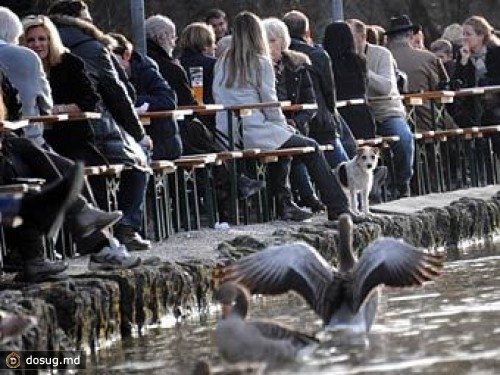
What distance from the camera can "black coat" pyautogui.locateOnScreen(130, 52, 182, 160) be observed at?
62.7ft

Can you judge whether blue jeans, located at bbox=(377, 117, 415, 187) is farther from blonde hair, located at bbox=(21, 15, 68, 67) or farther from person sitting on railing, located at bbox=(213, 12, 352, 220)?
blonde hair, located at bbox=(21, 15, 68, 67)

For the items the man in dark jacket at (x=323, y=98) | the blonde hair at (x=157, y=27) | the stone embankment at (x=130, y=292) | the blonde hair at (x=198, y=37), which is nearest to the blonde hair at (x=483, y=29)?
the man in dark jacket at (x=323, y=98)

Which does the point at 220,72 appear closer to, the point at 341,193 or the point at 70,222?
the point at 341,193

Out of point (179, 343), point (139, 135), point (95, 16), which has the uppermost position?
point (95, 16)

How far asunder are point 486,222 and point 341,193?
→ 2.19 metres

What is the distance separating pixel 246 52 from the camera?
20.0m

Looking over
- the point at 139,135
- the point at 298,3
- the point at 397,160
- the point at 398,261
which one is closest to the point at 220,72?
the point at 139,135

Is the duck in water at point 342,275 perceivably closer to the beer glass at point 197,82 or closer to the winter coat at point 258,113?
the winter coat at point 258,113

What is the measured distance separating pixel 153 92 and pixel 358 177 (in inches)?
119

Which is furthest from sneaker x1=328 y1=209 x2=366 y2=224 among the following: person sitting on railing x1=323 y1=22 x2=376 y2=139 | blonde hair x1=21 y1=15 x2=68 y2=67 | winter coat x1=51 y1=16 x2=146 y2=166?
blonde hair x1=21 y1=15 x2=68 y2=67

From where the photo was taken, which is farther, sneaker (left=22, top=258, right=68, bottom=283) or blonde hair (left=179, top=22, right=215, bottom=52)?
blonde hair (left=179, top=22, right=215, bottom=52)

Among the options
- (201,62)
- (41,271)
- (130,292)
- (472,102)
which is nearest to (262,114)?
(201,62)

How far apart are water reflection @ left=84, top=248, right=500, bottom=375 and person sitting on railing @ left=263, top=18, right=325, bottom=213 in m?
5.19

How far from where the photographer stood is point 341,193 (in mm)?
20812
